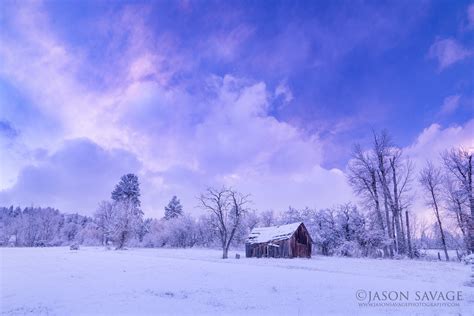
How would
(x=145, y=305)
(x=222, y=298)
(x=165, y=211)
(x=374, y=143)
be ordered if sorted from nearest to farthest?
(x=145, y=305)
(x=222, y=298)
(x=374, y=143)
(x=165, y=211)

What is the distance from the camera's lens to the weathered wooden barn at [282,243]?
44.2 metres

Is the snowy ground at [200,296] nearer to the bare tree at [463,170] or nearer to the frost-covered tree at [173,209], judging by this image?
the bare tree at [463,170]

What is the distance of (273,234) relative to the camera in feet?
156

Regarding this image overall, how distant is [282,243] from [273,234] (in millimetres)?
3000

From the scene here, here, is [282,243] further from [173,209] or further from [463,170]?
[173,209]

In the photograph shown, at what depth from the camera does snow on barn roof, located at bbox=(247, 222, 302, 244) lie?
149 feet

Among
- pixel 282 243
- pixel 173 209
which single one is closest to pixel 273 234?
A: pixel 282 243

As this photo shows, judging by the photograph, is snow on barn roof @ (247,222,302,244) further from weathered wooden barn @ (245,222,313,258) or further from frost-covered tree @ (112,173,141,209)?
frost-covered tree @ (112,173,141,209)

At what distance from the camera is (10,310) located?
10.1 m

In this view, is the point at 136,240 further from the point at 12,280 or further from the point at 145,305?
the point at 145,305

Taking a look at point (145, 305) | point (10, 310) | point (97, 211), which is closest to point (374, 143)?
point (145, 305)

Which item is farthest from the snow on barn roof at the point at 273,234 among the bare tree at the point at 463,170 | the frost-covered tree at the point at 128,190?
the frost-covered tree at the point at 128,190

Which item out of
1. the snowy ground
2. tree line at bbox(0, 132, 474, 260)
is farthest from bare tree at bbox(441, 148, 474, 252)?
the snowy ground

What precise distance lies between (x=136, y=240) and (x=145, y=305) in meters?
88.8
